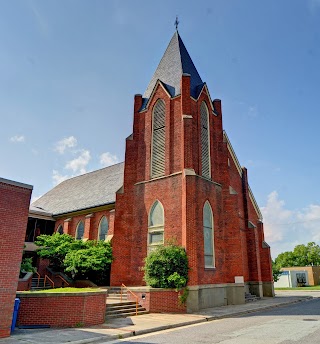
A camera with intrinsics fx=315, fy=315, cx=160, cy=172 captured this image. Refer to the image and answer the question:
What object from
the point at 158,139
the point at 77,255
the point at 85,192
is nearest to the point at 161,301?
the point at 77,255

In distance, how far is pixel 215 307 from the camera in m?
18.0

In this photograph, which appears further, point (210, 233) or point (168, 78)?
point (168, 78)

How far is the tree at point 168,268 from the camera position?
53.0 ft

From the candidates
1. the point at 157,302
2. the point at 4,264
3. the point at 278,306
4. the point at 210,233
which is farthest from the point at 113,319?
the point at 278,306

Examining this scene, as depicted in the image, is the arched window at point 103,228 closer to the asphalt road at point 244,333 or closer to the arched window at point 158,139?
the arched window at point 158,139

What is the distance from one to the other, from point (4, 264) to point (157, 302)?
7957 millimetres

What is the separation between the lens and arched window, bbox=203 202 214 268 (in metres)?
19.0

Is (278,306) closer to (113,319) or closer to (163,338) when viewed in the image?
(113,319)

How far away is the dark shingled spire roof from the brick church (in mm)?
105

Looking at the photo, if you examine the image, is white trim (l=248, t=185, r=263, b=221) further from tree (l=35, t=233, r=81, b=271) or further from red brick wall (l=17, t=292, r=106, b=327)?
red brick wall (l=17, t=292, r=106, b=327)

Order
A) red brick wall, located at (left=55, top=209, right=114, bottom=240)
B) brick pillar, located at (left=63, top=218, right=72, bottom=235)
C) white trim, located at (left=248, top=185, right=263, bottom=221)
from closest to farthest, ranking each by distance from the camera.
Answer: red brick wall, located at (left=55, top=209, right=114, bottom=240), brick pillar, located at (left=63, top=218, right=72, bottom=235), white trim, located at (left=248, top=185, right=263, bottom=221)

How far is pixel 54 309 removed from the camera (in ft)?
37.2

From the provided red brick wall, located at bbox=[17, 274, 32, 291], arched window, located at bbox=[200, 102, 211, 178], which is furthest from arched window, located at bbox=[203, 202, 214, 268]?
red brick wall, located at bbox=[17, 274, 32, 291]

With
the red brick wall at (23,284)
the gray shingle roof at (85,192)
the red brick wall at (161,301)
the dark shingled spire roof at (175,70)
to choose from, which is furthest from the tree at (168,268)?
the dark shingled spire roof at (175,70)
